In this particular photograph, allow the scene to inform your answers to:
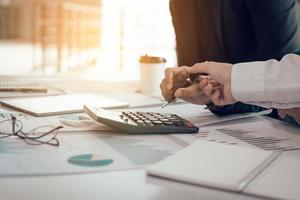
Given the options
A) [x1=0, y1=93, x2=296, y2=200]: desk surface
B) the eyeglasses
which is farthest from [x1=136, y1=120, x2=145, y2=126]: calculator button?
[x1=0, y1=93, x2=296, y2=200]: desk surface

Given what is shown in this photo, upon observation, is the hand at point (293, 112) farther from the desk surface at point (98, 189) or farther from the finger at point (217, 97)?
the desk surface at point (98, 189)

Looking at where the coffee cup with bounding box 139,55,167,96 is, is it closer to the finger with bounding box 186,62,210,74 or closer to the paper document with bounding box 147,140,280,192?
the finger with bounding box 186,62,210,74

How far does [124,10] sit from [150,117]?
3.11 ft

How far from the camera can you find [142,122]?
33.5 inches

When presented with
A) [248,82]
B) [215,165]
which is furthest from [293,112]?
[215,165]

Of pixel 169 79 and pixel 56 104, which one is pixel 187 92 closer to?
pixel 169 79

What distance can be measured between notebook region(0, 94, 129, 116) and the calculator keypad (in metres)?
0.19

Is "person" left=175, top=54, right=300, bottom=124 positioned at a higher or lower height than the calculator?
higher

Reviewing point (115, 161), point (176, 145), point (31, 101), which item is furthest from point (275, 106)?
point (31, 101)

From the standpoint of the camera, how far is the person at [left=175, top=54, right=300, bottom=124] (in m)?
0.79

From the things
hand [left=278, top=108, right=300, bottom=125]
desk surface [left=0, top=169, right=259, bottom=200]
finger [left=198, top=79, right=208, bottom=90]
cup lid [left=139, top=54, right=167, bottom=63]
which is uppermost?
cup lid [left=139, top=54, right=167, bottom=63]

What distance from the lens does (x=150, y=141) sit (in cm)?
79

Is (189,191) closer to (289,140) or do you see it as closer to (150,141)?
(150,141)

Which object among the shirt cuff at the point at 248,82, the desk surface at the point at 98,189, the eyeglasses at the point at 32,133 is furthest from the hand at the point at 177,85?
the desk surface at the point at 98,189
